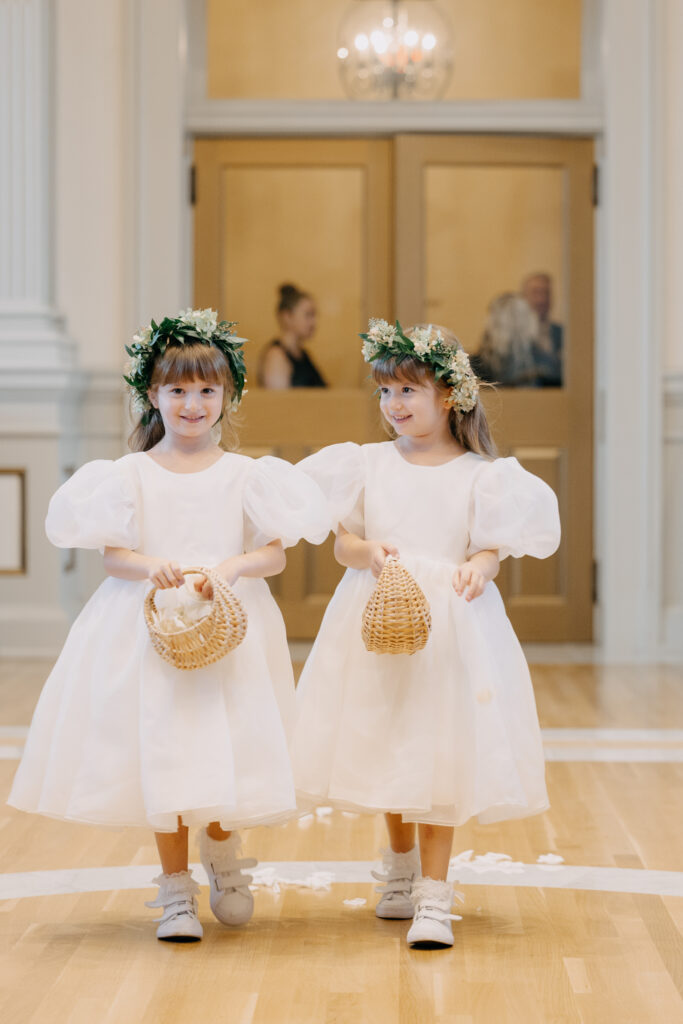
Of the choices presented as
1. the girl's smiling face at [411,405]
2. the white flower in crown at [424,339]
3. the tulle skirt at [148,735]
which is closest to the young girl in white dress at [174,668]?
the tulle skirt at [148,735]

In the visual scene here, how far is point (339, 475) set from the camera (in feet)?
9.21

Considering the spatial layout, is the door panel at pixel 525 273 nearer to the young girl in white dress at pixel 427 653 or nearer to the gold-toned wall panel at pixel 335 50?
the gold-toned wall panel at pixel 335 50


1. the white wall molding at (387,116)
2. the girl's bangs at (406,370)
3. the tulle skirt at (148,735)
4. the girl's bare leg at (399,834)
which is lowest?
the girl's bare leg at (399,834)

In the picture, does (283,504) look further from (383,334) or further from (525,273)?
(525,273)

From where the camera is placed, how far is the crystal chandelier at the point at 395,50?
22.4ft

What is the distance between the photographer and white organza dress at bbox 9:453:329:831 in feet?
8.23

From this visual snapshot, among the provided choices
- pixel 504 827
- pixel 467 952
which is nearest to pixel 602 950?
pixel 467 952

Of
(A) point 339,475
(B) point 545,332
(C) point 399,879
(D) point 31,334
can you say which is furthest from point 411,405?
(B) point 545,332

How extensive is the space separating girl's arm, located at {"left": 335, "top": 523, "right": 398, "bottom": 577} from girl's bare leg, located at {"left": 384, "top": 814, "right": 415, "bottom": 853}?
498 millimetres

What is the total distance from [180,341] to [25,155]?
13.6 feet

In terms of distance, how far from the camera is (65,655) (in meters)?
2.66

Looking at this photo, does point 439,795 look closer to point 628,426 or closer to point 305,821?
point 305,821

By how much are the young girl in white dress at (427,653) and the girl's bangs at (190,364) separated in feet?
0.88

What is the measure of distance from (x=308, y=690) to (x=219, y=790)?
1.09ft
